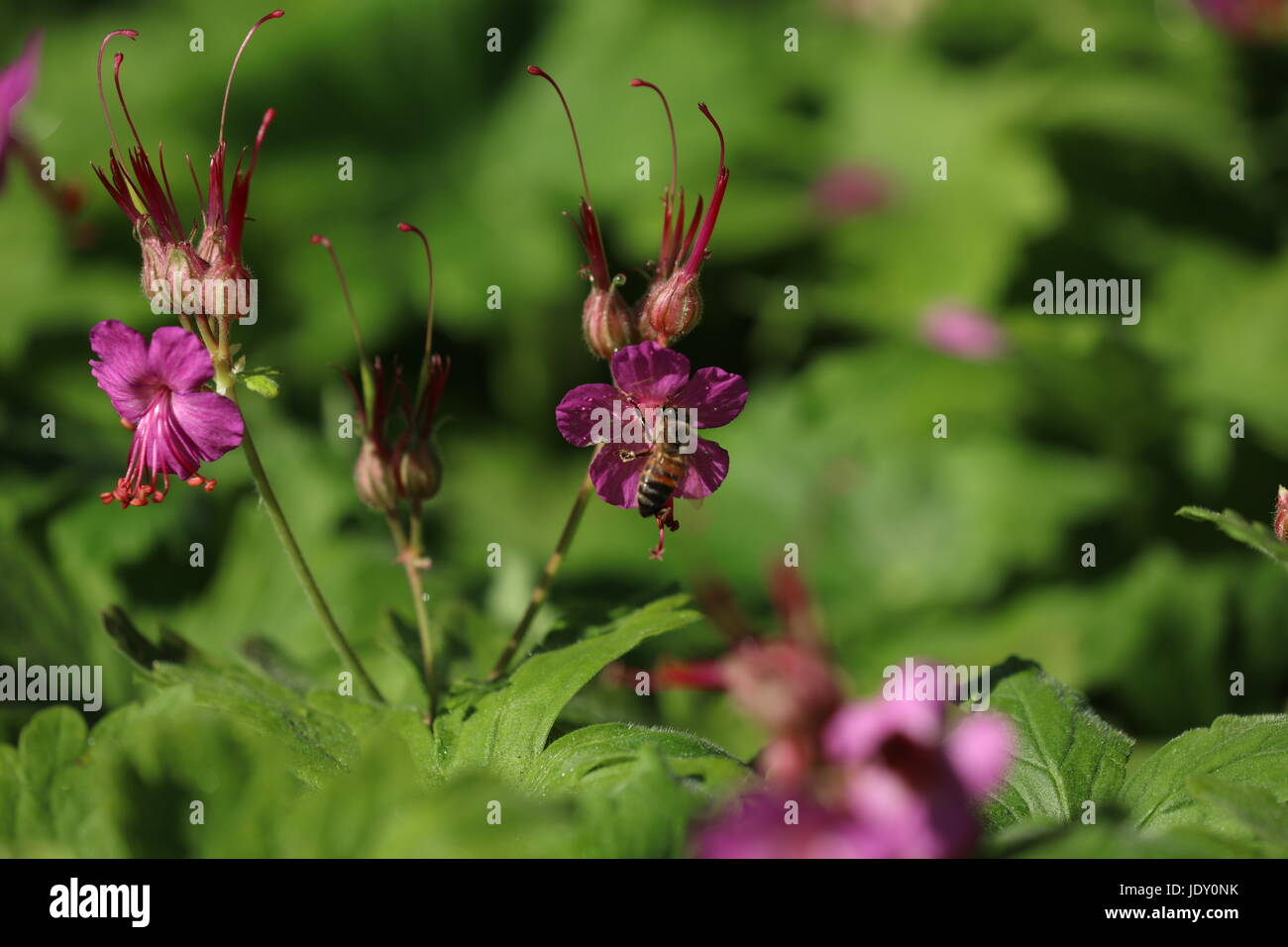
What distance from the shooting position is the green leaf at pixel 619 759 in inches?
44.5

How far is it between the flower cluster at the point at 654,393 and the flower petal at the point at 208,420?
329mm

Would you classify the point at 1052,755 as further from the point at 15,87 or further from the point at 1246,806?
the point at 15,87

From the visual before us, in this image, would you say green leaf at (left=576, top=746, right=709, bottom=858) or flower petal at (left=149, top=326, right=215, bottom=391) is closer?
green leaf at (left=576, top=746, right=709, bottom=858)

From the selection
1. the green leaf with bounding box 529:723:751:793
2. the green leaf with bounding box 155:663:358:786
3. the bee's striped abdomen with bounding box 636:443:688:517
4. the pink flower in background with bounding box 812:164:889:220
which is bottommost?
the green leaf with bounding box 529:723:751:793

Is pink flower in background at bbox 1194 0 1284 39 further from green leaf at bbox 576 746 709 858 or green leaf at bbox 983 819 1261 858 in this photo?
green leaf at bbox 576 746 709 858

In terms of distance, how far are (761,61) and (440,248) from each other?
4.53 feet

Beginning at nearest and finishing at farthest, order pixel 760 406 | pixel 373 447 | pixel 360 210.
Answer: pixel 373 447, pixel 760 406, pixel 360 210

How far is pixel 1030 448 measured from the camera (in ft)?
10.6

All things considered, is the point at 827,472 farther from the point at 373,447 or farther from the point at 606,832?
the point at 606,832

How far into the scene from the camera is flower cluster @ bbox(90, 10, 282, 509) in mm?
1209

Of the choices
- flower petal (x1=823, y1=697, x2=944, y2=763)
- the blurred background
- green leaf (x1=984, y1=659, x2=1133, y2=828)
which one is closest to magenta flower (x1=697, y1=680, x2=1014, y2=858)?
flower petal (x1=823, y1=697, x2=944, y2=763)

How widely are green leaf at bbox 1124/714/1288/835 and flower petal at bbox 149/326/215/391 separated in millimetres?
1055

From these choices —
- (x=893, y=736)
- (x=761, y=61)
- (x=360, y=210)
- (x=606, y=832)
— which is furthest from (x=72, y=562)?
(x=761, y=61)

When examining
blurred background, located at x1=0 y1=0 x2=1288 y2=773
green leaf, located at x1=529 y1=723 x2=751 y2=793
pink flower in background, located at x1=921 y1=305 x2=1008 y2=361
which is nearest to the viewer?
green leaf, located at x1=529 y1=723 x2=751 y2=793
